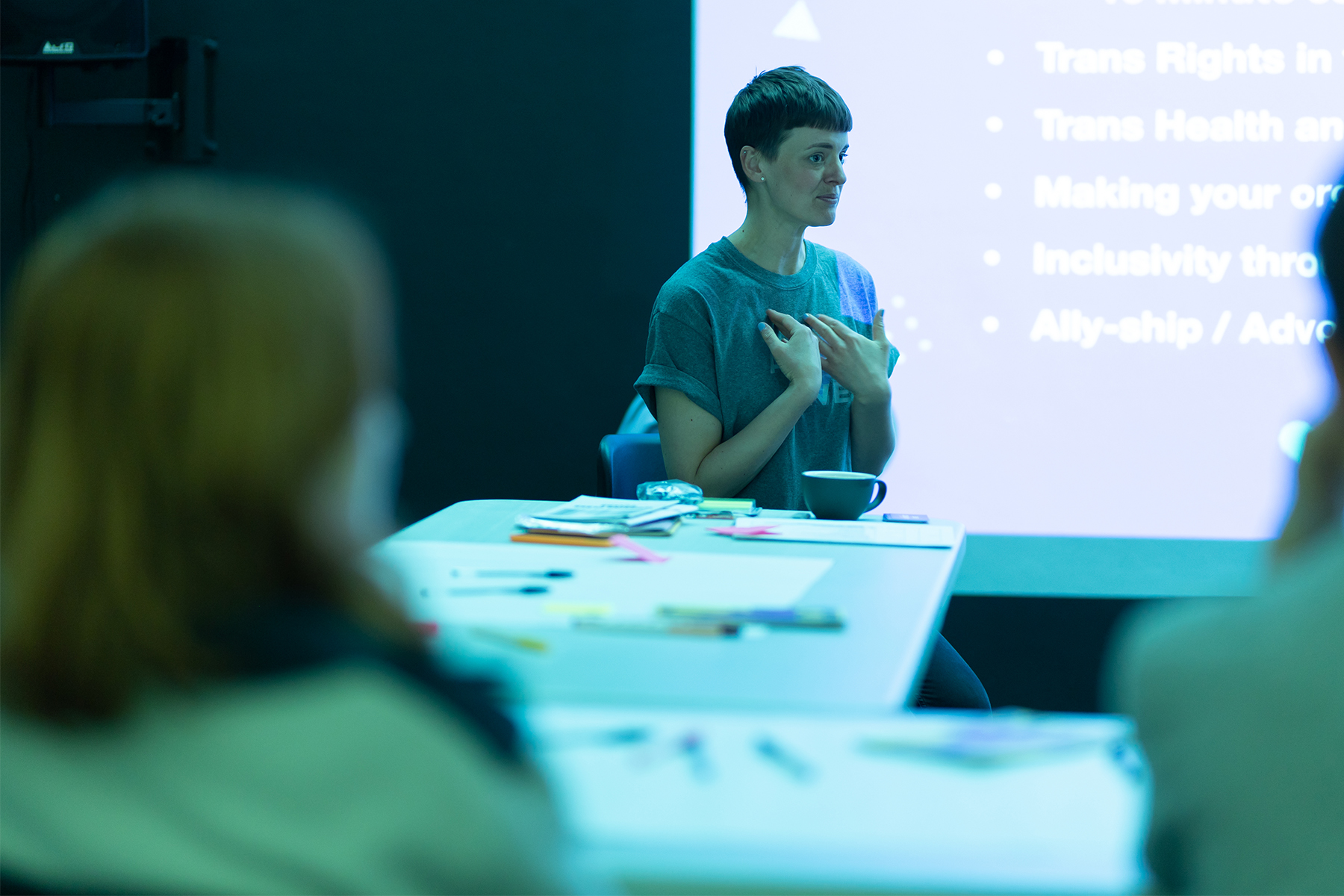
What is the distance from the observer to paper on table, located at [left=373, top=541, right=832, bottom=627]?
135 cm

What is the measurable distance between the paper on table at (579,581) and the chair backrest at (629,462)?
27.8 inches

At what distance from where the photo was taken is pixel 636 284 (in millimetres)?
3393

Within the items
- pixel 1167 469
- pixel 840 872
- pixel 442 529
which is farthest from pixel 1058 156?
pixel 840 872

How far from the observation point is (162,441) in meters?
0.58

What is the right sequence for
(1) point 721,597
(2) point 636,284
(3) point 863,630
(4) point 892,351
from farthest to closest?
(2) point 636,284 → (4) point 892,351 → (1) point 721,597 → (3) point 863,630

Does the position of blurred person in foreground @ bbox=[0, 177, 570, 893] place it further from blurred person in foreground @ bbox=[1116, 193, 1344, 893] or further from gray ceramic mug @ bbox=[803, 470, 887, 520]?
gray ceramic mug @ bbox=[803, 470, 887, 520]

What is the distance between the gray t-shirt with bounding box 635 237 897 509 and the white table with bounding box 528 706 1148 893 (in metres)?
1.37

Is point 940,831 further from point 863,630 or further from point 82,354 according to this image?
point 82,354

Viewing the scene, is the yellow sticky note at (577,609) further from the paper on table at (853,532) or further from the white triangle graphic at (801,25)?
the white triangle graphic at (801,25)

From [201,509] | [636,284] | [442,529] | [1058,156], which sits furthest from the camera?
[636,284]

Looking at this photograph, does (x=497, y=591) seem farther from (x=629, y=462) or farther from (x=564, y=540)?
(x=629, y=462)

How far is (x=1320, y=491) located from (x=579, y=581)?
36.1 inches

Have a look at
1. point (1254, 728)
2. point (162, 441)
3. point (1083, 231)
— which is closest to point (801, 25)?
point (1083, 231)

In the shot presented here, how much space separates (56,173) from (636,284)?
1.71 meters
